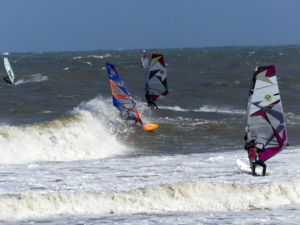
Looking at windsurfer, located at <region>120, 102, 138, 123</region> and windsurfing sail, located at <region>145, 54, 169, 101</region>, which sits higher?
windsurfing sail, located at <region>145, 54, 169, 101</region>

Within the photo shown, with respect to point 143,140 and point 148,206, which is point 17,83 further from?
point 148,206

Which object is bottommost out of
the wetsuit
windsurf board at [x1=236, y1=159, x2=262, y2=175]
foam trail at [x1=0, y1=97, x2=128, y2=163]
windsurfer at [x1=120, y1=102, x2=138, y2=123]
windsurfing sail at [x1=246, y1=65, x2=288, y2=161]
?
foam trail at [x1=0, y1=97, x2=128, y2=163]

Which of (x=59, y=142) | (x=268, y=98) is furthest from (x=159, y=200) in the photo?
(x=59, y=142)

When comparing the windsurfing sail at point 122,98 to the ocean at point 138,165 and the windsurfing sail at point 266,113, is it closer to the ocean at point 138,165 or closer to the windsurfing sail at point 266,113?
the ocean at point 138,165

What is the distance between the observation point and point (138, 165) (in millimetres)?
12383

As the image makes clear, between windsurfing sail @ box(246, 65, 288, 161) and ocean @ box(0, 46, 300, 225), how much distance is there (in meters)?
0.66

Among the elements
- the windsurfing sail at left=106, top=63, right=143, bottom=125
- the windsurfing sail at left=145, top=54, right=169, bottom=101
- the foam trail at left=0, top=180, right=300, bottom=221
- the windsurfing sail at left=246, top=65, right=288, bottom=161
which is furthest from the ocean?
the windsurfing sail at left=145, top=54, right=169, bottom=101

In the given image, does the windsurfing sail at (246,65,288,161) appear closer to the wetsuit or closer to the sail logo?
the sail logo

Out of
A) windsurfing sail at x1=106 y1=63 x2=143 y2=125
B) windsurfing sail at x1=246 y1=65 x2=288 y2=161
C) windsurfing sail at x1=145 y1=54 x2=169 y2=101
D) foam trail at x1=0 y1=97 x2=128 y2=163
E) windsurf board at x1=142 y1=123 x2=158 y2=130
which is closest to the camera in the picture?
windsurfing sail at x1=246 y1=65 x2=288 y2=161

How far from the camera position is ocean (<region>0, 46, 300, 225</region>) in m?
8.23

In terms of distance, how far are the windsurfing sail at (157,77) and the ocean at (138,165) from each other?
3.70 ft

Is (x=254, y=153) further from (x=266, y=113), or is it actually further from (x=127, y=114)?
(x=127, y=114)

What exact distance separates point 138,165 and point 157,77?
828 cm

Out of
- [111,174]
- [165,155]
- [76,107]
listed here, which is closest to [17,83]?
[76,107]
